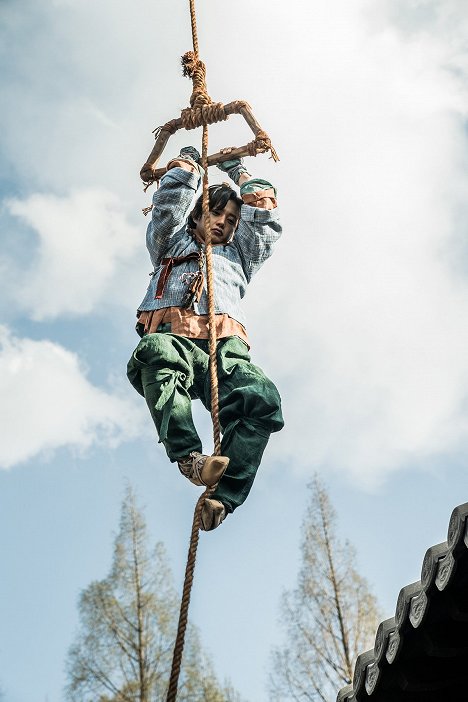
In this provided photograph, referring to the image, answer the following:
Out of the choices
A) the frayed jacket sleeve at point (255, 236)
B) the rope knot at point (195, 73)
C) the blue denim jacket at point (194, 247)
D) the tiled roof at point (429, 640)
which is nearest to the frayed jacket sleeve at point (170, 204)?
the blue denim jacket at point (194, 247)

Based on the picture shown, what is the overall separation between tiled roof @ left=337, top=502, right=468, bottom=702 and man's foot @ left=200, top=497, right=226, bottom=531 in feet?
2.25

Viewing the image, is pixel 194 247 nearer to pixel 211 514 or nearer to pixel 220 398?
pixel 220 398

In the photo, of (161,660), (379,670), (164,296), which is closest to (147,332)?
(164,296)

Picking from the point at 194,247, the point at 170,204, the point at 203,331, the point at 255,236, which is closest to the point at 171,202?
the point at 170,204

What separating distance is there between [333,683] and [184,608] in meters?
7.30

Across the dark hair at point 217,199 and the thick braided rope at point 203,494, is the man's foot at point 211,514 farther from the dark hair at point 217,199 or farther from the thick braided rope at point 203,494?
the dark hair at point 217,199

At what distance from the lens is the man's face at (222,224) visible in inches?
158

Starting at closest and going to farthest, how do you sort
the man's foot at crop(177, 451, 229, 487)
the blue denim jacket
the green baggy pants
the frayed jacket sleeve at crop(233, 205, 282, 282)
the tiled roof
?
the tiled roof
the man's foot at crop(177, 451, 229, 487)
the green baggy pants
the blue denim jacket
the frayed jacket sleeve at crop(233, 205, 282, 282)

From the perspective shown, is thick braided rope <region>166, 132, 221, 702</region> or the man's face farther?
the man's face

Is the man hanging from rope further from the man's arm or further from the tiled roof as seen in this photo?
the tiled roof

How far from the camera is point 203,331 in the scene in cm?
368

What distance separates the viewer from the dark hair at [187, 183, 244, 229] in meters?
4.05

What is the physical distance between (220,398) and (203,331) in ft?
1.08

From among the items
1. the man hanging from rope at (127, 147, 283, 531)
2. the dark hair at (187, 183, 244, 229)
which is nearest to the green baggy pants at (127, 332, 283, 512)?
the man hanging from rope at (127, 147, 283, 531)
